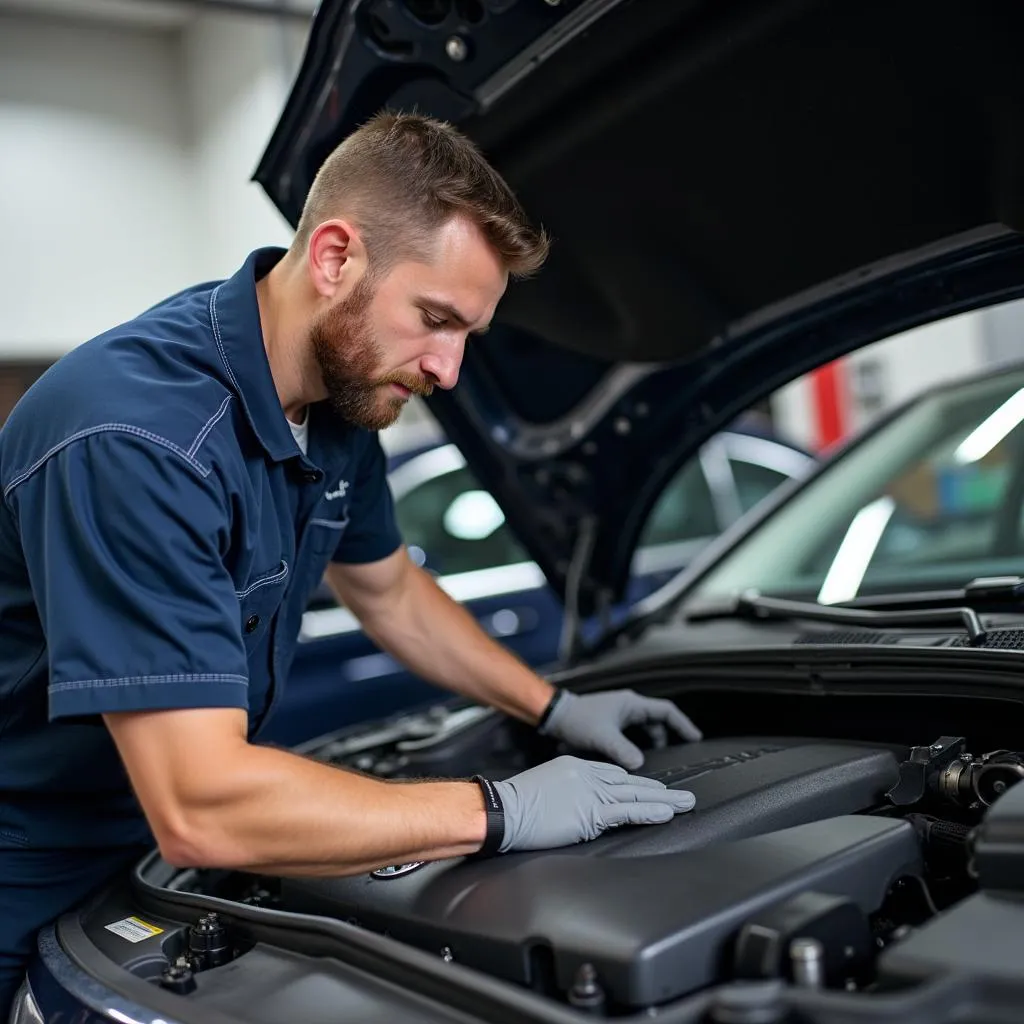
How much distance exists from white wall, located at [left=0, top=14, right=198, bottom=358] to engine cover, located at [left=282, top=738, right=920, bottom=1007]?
22.1 ft

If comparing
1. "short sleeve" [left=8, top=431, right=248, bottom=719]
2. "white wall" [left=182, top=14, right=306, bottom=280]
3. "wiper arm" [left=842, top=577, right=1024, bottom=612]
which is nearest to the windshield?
"wiper arm" [left=842, top=577, right=1024, bottom=612]

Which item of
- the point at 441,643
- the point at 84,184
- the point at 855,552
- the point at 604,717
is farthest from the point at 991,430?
the point at 84,184

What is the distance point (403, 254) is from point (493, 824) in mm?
749

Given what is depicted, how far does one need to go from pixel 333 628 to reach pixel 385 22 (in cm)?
219

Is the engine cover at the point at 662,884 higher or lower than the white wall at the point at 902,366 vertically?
lower

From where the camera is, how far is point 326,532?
6.07 ft

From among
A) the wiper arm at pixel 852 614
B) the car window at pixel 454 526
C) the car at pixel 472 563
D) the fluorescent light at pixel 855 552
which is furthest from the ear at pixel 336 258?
the car window at pixel 454 526

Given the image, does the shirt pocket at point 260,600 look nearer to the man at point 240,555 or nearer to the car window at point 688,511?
the man at point 240,555

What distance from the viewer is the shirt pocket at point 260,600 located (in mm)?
1574

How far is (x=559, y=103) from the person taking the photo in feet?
5.60

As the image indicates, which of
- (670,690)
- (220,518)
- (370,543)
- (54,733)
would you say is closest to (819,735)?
(670,690)

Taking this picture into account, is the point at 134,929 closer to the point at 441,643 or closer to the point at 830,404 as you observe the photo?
the point at 441,643

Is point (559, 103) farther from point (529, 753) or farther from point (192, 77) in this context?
point (192, 77)

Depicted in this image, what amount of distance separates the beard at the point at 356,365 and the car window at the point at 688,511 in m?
2.82
